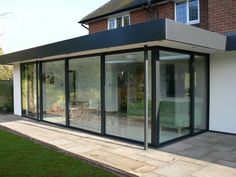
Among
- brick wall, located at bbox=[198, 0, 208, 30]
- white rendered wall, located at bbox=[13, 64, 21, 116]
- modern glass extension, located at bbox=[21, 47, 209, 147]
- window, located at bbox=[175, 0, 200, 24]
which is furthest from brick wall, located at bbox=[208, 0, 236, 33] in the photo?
white rendered wall, located at bbox=[13, 64, 21, 116]

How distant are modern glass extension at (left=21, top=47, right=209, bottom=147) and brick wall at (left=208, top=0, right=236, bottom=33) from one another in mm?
1137

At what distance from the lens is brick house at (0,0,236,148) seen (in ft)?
21.7

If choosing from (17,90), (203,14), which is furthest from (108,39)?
(17,90)

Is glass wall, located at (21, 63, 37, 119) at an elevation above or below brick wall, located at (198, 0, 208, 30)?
below

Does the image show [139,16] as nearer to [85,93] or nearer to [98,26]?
[98,26]

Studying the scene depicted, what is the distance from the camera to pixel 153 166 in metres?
5.45

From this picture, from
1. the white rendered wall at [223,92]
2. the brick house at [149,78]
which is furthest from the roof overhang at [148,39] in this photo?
the white rendered wall at [223,92]

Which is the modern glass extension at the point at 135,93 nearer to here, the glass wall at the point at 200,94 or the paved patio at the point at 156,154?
the glass wall at the point at 200,94

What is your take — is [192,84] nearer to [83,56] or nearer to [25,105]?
[83,56]

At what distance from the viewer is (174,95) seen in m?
7.46

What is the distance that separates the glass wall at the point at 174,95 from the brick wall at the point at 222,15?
1.80 m

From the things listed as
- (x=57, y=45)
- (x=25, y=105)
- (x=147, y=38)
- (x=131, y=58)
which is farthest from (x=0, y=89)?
(x=147, y=38)

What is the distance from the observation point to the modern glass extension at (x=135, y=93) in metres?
6.85

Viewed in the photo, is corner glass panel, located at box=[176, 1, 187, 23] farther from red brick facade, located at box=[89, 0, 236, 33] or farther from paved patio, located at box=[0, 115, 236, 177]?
paved patio, located at box=[0, 115, 236, 177]
